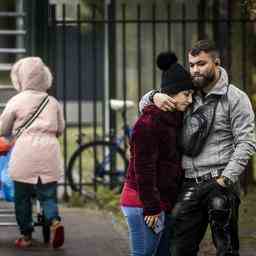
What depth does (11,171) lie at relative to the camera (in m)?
8.64

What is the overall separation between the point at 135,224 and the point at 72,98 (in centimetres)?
1616

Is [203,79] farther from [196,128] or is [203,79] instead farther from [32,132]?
[32,132]

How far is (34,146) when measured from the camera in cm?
861

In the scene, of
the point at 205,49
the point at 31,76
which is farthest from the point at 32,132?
the point at 205,49

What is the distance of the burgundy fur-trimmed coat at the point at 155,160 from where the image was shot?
5.75 m

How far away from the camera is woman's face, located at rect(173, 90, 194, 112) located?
233 inches

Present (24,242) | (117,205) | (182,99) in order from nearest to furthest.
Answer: (182,99) → (24,242) → (117,205)

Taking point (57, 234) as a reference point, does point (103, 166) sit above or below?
above

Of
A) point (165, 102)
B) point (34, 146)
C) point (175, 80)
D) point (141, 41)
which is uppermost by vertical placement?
point (141, 41)

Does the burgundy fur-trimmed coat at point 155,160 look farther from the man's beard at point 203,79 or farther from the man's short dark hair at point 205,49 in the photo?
the man's short dark hair at point 205,49

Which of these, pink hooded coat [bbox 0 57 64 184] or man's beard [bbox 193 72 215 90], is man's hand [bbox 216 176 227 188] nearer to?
man's beard [bbox 193 72 215 90]

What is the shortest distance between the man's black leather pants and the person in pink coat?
2.76 meters

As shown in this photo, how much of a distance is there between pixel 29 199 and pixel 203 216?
117 inches

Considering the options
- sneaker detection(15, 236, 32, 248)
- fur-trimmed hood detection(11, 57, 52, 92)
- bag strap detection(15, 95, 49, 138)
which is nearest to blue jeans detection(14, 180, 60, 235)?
sneaker detection(15, 236, 32, 248)
